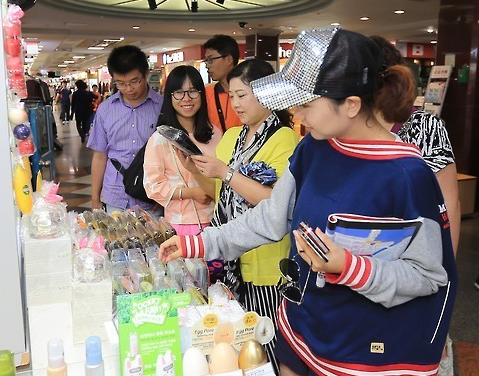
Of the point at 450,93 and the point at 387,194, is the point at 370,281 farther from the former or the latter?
the point at 450,93

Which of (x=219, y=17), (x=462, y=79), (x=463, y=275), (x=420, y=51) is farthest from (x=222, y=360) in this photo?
(x=420, y=51)

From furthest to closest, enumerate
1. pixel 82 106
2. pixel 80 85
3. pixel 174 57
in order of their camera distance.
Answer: pixel 174 57, pixel 82 106, pixel 80 85

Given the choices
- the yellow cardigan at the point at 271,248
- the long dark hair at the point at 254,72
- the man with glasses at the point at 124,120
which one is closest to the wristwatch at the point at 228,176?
the yellow cardigan at the point at 271,248

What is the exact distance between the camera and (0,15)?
4.53 ft

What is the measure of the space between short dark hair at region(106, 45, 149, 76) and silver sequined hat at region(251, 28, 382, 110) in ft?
6.00

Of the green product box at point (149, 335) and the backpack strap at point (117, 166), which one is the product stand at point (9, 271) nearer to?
the green product box at point (149, 335)

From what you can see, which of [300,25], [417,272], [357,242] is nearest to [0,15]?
[357,242]

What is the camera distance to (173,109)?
253 cm

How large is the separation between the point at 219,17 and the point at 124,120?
9387mm

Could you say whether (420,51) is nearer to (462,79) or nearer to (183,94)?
(462,79)

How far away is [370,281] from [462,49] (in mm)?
7220

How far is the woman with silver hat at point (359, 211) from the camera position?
44.5 inches

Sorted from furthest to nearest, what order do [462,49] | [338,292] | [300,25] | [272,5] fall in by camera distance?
[300,25], [272,5], [462,49], [338,292]

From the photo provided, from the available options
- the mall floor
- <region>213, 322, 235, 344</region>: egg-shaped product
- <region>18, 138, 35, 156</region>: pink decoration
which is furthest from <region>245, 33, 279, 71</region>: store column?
<region>213, 322, 235, 344</region>: egg-shaped product
